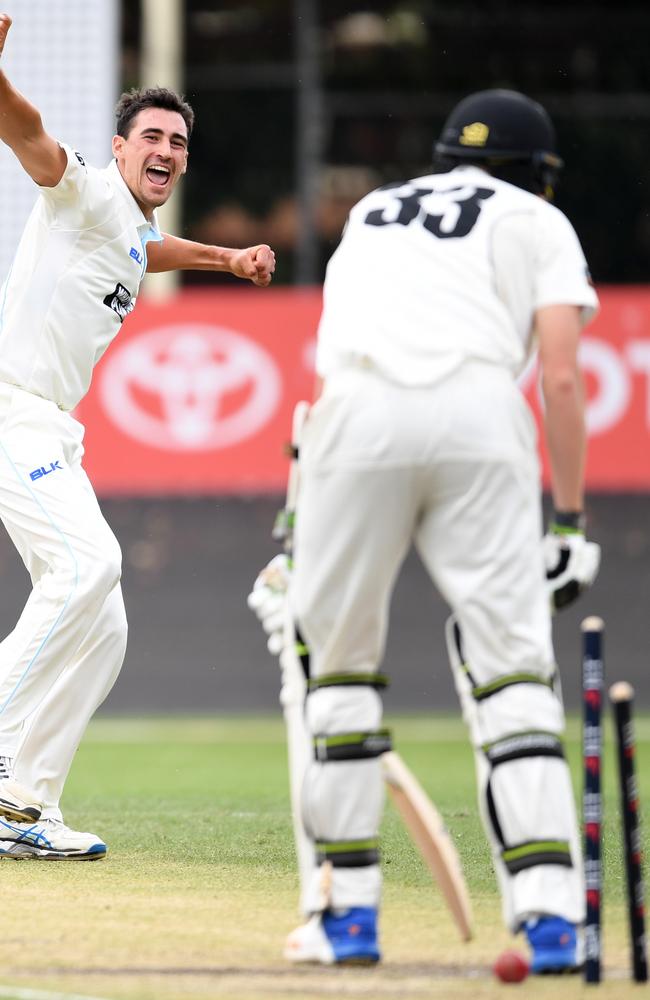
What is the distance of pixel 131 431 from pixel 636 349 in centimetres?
379

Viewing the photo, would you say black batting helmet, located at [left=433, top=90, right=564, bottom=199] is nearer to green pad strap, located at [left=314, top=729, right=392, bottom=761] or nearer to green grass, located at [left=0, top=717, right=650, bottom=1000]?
green pad strap, located at [left=314, top=729, right=392, bottom=761]

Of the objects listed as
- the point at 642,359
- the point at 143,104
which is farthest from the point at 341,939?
the point at 642,359

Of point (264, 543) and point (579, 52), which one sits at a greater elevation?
point (579, 52)

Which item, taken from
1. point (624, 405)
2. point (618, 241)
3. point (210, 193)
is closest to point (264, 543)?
point (624, 405)

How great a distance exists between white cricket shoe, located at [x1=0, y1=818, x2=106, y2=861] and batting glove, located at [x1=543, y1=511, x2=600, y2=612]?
2.30m

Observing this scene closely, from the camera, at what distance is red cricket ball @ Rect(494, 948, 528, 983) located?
426cm

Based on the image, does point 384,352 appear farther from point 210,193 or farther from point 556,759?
point 210,193

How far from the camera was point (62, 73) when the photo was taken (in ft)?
53.5

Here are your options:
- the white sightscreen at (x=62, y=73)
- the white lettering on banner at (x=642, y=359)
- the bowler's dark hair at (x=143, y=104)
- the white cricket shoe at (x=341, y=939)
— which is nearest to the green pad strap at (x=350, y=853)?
the white cricket shoe at (x=341, y=939)

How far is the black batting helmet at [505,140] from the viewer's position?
187 inches

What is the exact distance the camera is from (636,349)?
13766 millimetres

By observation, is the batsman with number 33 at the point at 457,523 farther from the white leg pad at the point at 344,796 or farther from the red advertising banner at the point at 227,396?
the red advertising banner at the point at 227,396

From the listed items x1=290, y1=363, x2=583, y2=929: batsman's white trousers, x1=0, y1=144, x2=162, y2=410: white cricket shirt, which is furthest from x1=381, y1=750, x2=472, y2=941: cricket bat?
x1=0, y1=144, x2=162, y2=410: white cricket shirt

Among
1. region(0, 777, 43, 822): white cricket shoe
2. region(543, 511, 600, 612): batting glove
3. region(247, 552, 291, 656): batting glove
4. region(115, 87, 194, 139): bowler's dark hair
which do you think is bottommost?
region(0, 777, 43, 822): white cricket shoe
